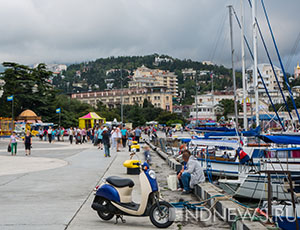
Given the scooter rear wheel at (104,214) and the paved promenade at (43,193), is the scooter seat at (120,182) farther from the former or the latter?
the paved promenade at (43,193)

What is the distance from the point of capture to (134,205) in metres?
8.45

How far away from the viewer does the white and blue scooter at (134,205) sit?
815cm

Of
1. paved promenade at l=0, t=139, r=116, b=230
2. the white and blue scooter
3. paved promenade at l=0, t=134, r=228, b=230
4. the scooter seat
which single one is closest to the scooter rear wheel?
the white and blue scooter

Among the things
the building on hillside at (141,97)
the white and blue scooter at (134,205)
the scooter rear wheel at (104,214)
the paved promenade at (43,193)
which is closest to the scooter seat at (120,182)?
the white and blue scooter at (134,205)

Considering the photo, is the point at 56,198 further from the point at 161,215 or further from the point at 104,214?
the point at 161,215

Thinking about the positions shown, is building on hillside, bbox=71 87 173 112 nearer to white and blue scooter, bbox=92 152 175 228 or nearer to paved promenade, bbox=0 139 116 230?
paved promenade, bbox=0 139 116 230

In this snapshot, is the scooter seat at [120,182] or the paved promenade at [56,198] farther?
the scooter seat at [120,182]

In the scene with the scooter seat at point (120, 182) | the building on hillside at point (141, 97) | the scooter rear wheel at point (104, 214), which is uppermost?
the building on hillside at point (141, 97)

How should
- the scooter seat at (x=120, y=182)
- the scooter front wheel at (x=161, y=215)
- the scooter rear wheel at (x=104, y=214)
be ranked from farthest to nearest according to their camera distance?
the scooter rear wheel at (x=104, y=214), the scooter seat at (x=120, y=182), the scooter front wheel at (x=161, y=215)

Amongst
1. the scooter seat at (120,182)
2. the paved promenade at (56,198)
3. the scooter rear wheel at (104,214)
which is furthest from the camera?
the scooter rear wheel at (104,214)

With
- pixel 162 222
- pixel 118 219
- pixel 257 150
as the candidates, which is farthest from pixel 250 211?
pixel 257 150

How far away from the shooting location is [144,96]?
192m

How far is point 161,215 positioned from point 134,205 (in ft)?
2.20

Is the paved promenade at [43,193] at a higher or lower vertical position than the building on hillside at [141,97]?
lower
